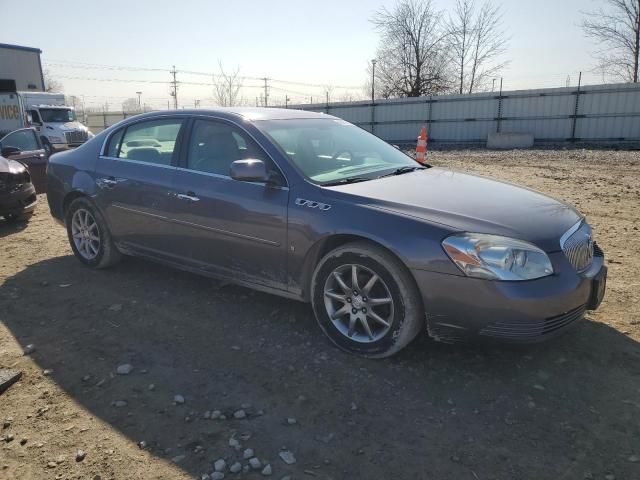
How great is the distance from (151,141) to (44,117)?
18.9m

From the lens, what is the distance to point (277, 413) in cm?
274

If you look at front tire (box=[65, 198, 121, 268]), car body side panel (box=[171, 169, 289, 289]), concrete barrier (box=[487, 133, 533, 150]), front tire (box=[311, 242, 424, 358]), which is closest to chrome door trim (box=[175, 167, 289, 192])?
car body side panel (box=[171, 169, 289, 289])

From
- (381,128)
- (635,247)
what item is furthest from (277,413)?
(381,128)

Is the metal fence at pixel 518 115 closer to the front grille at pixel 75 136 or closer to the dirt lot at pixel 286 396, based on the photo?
the front grille at pixel 75 136

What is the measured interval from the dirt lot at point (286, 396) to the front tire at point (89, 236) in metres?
0.61

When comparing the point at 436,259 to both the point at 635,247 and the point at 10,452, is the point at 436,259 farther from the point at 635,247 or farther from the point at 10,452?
the point at 635,247

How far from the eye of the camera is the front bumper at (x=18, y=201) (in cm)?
698

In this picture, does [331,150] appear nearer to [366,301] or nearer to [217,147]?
[217,147]

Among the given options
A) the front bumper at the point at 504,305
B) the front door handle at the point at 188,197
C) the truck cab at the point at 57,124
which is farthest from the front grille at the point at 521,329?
the truck cab at the point at 57,124

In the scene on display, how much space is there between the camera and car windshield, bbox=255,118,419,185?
3711 millimetres

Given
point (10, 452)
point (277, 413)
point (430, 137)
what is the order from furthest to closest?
point (430, 137), point (277, 413), point (10, 452)

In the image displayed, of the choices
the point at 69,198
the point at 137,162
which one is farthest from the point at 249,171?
the point at 69,198

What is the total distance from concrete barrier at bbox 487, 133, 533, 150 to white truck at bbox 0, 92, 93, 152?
1720cm

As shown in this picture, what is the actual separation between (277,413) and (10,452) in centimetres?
134
